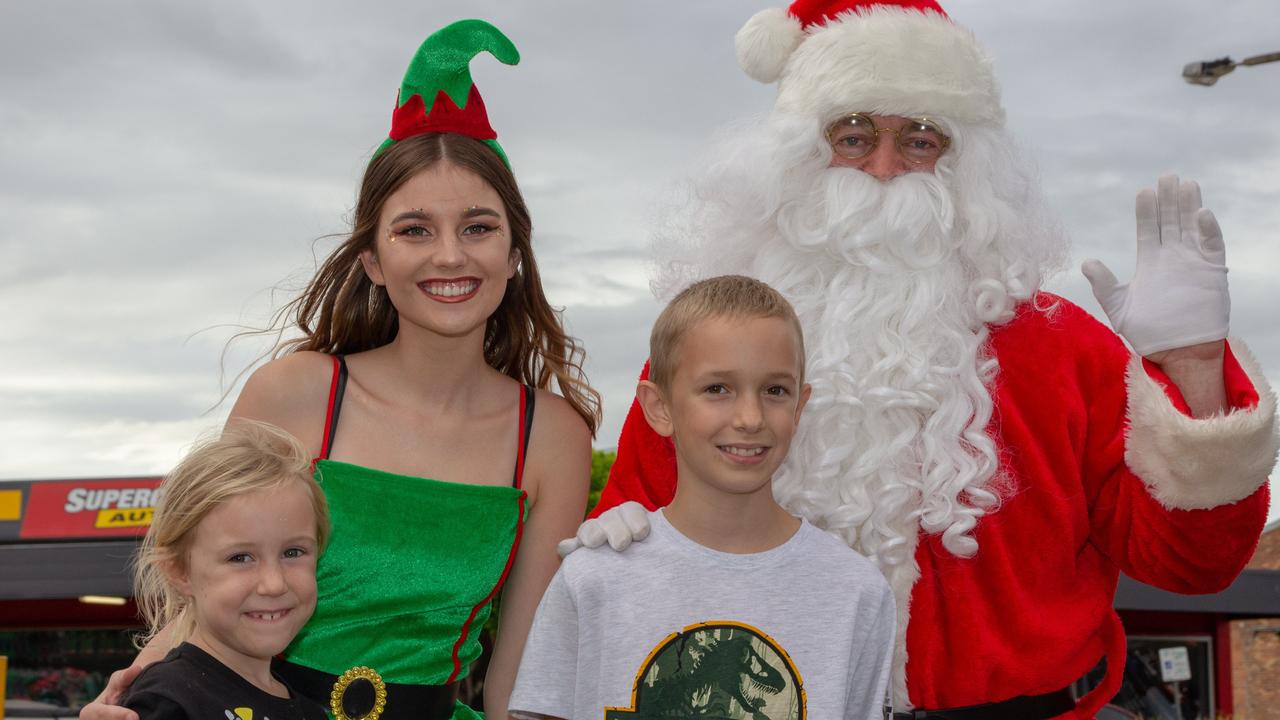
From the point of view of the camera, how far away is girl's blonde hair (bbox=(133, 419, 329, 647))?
265 cm

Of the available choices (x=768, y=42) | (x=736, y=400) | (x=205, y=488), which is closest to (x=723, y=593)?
(x=736, y=400)


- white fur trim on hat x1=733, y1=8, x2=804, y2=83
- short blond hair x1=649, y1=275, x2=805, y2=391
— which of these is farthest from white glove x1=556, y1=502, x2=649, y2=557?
white fur trim on hat x1=733, y1=8, x2=804, y2=83

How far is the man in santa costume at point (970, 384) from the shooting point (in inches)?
115

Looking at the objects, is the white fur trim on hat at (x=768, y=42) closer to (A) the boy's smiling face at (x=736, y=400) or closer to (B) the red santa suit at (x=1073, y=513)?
(B) the red santa suit at (x=1073, y=513)

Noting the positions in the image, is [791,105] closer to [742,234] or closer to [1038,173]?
[742,234]

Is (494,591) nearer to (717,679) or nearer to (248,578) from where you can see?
(248,578)

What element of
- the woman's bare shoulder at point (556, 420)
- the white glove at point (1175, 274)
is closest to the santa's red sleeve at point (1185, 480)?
the white glove at point (1175, 274)

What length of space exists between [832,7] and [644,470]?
1.53 meters

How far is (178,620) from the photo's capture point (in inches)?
108

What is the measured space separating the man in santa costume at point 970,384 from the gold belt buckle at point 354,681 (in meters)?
0.72

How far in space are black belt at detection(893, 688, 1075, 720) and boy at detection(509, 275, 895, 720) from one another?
0.34 metres

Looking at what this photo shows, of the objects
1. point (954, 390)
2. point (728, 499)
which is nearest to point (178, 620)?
point (728, 499)

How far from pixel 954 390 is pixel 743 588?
87 centimetres

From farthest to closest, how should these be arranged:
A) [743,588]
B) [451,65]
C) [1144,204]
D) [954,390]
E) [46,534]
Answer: [46,534] < [451,65] < [954,390] < [1144,204] < [743,588]
